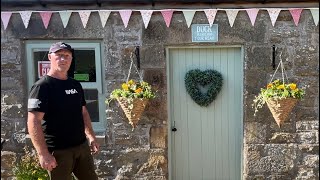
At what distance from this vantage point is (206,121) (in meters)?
4.97

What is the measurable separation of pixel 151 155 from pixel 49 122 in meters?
1.80

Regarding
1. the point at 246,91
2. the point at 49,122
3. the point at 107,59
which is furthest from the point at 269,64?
the point at 49,122

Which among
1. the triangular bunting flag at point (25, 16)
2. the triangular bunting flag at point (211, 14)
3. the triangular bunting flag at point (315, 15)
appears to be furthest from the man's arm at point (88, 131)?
the triangular bunting flag at point (315, 15)

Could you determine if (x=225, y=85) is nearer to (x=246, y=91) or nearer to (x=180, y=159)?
(x=246, y=91)

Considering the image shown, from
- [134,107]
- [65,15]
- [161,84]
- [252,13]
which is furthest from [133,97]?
[252,13]

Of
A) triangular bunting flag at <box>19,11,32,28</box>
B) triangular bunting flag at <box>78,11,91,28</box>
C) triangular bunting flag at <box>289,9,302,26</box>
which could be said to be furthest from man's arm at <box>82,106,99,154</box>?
triangular bunting flag at <box>289,9,302,26</box>

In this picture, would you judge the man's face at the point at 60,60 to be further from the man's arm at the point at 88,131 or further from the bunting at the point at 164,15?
the bunting at the point at 164,15

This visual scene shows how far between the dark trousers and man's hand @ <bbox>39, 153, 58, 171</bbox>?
14 cm

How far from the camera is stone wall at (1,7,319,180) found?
470cm

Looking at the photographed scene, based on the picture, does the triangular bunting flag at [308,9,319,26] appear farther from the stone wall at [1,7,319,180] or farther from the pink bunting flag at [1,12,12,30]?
the pink bunting flag at [1,12,12,30]

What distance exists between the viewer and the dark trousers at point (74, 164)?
11.3ft

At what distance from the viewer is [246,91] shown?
15.6 feet

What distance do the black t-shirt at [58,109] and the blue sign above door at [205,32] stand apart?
1.76 meters

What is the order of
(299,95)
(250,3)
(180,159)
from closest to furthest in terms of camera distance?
(299,95) → (250,3) → (180,159)
